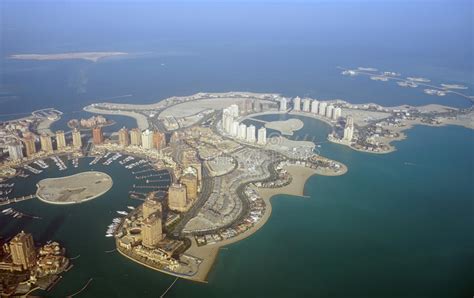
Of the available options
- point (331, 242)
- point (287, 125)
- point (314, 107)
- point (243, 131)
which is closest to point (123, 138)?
point (243, 131)

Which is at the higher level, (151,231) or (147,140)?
(147,140)

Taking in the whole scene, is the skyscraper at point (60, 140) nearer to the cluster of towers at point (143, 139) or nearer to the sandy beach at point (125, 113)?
the cluster of towers at point (143, 139)

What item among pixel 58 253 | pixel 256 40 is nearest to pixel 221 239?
pixel 58 253

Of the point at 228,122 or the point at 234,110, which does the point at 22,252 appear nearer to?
the point at 228,122

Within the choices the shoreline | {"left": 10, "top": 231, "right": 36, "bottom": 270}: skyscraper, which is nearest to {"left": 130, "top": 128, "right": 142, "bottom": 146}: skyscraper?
the shoreline

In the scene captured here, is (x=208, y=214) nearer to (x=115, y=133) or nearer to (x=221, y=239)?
(x=221, y=239)

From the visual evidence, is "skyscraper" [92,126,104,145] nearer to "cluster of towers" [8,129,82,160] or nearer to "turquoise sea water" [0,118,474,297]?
"cluster of towers" [8,129,82,160]

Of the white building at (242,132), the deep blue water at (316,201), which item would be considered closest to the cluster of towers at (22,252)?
the deep blue water at (316,201)
